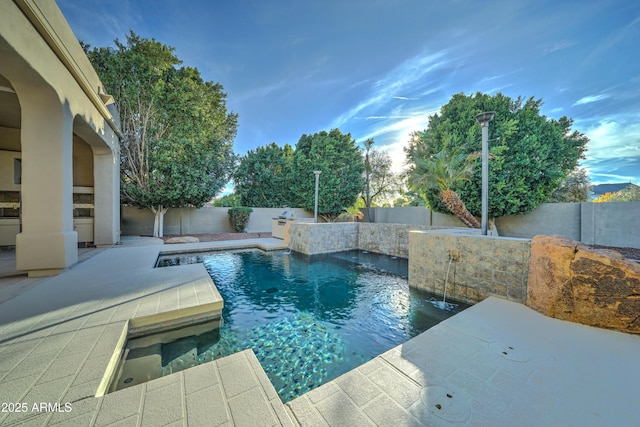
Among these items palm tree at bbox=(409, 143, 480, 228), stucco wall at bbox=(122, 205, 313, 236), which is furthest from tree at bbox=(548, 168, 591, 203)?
stucco wall at bbox=(122, 205, 313, 236)

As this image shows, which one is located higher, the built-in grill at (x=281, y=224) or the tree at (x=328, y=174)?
the tree at (x=328, y=174)

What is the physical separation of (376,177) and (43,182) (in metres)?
18.6

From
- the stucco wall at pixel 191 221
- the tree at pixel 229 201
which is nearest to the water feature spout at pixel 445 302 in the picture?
the stucco wall at pixel 191 221

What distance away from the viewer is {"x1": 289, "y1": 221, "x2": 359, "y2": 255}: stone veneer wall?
9547 millimetres

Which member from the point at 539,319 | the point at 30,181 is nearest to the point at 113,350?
the point at 30,181

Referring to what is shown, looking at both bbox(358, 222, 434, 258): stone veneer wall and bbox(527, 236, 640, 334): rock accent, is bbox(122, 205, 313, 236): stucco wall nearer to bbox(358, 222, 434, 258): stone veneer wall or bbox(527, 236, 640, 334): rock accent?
bbox(358, 222, 434, 258): stone veneer wall

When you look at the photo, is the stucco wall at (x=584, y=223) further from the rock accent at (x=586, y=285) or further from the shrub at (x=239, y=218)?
the shrub at (x=239, y=218)

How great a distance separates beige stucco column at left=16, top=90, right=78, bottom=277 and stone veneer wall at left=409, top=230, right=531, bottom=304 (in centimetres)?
776

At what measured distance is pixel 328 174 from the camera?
17.9 meters

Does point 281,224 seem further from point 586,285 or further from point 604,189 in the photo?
Result: point 604,189

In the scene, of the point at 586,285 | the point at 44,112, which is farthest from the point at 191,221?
the point at 586,285

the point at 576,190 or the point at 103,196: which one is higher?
the point at 576,190

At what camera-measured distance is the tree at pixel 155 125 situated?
34.6 feet

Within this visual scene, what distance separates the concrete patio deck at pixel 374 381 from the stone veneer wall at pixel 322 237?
646 centimetres
